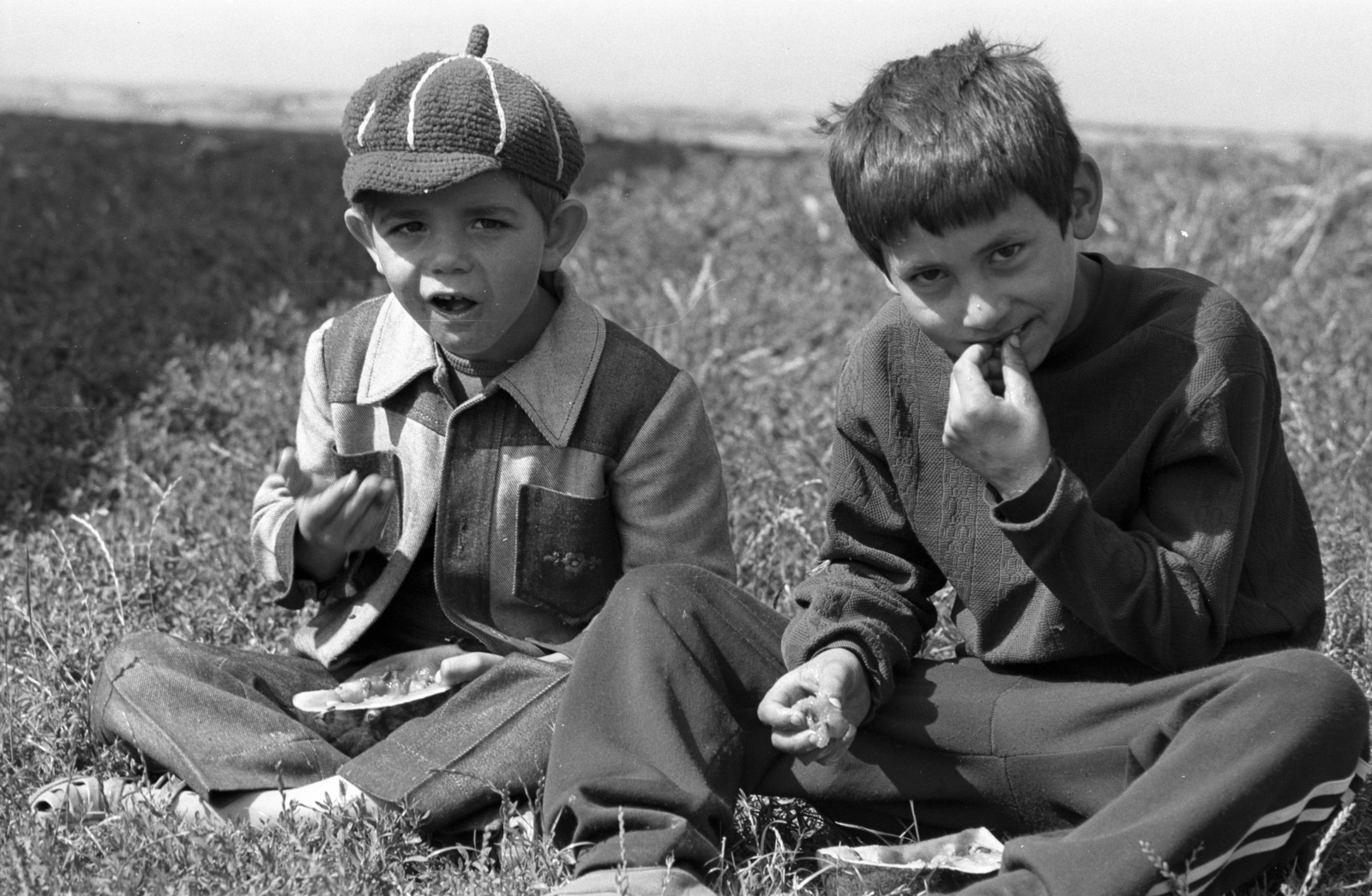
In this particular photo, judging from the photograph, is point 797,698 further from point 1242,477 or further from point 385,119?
point 385,119

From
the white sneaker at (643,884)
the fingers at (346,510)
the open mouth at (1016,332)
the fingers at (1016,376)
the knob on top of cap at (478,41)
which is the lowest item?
the white sneaker at (643,884)

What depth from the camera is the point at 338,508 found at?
303cm

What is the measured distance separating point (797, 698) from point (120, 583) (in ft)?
5.60

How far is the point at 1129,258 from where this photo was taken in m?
6.01

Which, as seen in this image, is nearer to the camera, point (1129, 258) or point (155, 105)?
point (1129, 258)

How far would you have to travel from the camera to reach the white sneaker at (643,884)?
8.36 ft

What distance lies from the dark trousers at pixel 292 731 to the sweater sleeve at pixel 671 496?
0.93ft

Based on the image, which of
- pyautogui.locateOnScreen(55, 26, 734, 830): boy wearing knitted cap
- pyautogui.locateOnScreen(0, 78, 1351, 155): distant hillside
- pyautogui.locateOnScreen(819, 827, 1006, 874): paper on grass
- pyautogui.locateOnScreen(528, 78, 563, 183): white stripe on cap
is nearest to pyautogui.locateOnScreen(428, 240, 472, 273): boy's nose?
pyautogui.locateOnScreen(55, 26, 734, 830): boy wearing knitted cap

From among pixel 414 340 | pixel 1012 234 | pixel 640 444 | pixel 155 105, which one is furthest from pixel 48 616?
pixel 155 105

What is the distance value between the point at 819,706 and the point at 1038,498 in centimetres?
47

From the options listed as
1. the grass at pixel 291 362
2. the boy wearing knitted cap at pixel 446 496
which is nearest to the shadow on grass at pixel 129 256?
the grass at pixel 291 362

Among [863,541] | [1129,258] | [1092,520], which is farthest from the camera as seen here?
[1129,258]

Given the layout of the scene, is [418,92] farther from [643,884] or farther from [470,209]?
[643,884]

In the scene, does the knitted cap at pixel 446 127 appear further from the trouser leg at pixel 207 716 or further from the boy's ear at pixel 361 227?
the trouser leg at pixel 207 716
